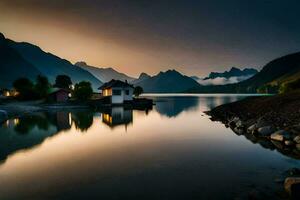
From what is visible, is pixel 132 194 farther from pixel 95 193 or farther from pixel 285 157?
pixel 285 157

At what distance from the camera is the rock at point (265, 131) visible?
27.2 metres

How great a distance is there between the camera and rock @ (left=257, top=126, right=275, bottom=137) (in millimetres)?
27234

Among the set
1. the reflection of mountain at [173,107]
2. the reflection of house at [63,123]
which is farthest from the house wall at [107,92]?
the reflection of house at [63,123]

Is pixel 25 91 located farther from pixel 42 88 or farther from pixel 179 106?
pixel 179 106

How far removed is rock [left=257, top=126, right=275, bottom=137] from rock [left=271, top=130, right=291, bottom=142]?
4.63 ft

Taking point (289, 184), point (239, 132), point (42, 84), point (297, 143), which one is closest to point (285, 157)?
point (297, 143)

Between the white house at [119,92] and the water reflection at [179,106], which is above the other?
the white house at [119,92]

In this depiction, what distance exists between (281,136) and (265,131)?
3454 mm

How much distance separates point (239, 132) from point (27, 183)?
1007 inches

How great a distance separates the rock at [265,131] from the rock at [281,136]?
141 cm

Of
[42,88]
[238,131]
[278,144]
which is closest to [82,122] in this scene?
[238,131]

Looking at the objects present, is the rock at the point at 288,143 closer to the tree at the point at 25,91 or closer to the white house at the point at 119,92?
the white house at the point at 119,92

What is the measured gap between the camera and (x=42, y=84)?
314 feet

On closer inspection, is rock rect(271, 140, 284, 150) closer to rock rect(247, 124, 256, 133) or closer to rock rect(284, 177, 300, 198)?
rock rect(247, 124, 256, 133)
